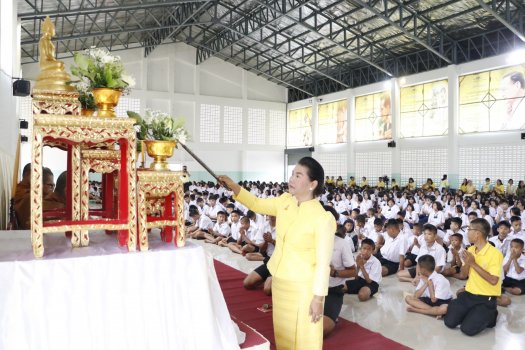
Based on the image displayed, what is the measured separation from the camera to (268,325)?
3.89m

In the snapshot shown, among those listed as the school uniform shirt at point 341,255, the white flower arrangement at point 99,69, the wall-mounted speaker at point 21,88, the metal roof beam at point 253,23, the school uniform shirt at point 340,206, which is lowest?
the school uniform shirt at point 340,206

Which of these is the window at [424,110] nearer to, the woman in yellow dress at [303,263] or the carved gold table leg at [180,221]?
the woman in yellow dress at [303,263]

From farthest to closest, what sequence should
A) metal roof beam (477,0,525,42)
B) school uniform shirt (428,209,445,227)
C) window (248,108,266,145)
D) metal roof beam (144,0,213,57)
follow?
window (248,108,266,145) → metal roof beam (144,0,213,57) → metal roof beam (477,0,525,42) → school uniform shirt (428,209,445,227)

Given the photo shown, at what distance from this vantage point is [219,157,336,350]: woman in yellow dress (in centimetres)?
241

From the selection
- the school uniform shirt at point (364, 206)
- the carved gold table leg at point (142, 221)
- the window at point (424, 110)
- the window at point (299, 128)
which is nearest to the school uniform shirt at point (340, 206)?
the school uniform shirt at point (364, 206)

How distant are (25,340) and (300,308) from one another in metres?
1.39

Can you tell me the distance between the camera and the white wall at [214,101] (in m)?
21.4

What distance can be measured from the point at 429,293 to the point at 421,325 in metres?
0.54

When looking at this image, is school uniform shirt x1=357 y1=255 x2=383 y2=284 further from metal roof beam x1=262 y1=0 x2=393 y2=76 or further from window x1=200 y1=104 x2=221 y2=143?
window x1=200 y1=104 x2=221 y2=143

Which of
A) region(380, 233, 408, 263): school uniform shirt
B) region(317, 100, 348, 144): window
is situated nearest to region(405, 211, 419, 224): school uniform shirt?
region(380, 233, 408, 263): school uniform shirt

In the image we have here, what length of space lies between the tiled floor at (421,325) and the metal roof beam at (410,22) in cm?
973

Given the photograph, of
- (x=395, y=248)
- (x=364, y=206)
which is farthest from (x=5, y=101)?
(x=364, y=206)

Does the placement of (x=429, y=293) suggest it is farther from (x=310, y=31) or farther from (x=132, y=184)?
(x=310, y=31)

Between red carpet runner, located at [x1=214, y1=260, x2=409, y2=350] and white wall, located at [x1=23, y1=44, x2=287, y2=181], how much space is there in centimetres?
1643
